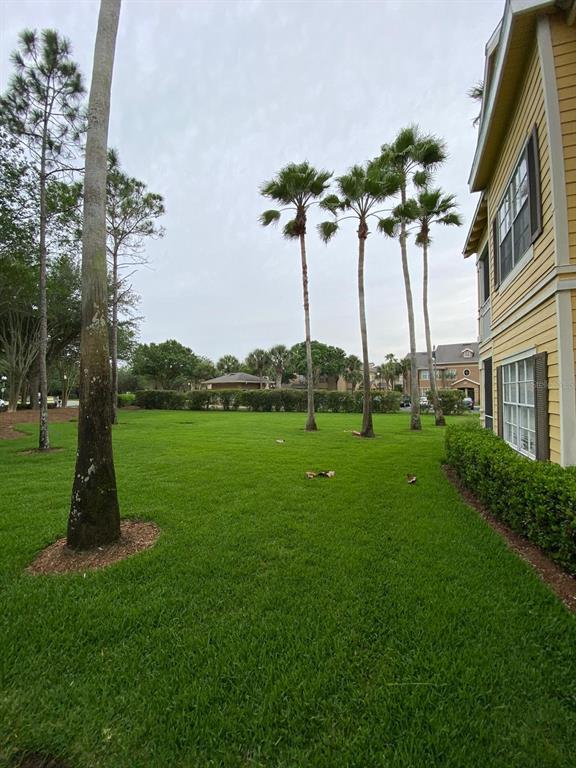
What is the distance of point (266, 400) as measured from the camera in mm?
26078

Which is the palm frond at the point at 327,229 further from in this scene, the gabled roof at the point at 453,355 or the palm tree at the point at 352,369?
Result: the palm tree at the point at 352,369

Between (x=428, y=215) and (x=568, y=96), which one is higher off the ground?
(x=428, y=215)

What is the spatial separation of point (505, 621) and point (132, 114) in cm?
1049

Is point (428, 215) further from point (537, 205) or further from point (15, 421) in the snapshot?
point (15, 421)

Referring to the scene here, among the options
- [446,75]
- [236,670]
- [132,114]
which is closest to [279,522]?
[236,670]

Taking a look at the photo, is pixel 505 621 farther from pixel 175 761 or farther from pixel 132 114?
pixel 132 114

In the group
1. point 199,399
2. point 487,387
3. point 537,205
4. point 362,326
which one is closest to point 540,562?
point 537,205

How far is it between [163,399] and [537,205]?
1092 inches

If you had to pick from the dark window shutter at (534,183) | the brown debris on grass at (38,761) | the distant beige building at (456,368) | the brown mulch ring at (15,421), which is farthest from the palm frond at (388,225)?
the distant beige building at (456,368)

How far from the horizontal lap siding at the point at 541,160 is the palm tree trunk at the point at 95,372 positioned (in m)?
4.78

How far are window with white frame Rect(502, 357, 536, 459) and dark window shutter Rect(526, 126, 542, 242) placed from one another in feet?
5.62

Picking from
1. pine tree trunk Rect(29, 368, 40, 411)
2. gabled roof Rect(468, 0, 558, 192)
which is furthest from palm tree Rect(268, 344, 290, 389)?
gabled roof Rect(468, 0, 558, 192)

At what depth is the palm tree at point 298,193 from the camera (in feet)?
39.3

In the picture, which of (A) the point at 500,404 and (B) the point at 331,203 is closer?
(A) the point at 500,404
